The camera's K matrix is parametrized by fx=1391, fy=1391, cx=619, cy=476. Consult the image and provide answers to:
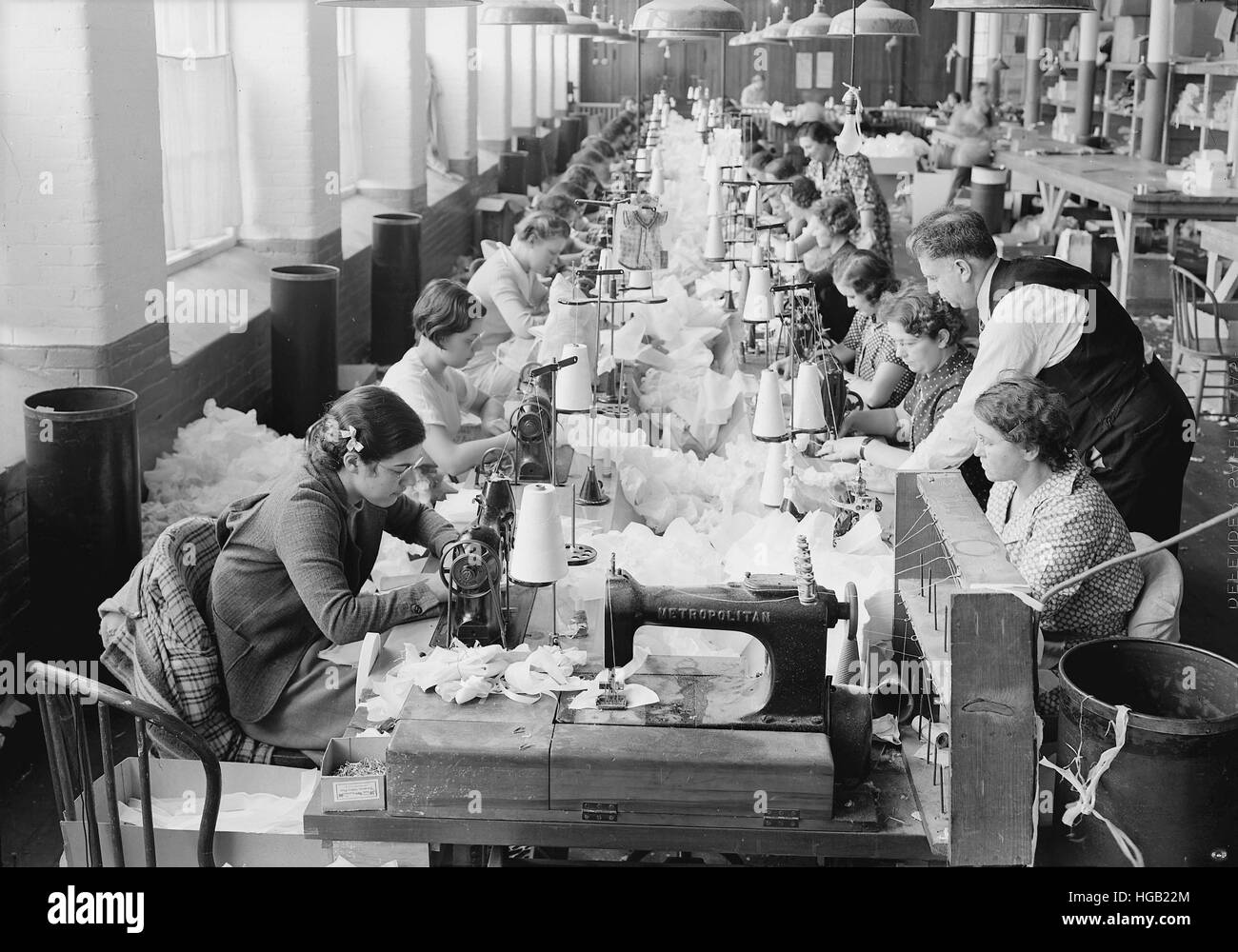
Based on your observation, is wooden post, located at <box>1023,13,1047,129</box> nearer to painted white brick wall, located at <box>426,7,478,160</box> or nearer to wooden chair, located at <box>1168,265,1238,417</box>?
painted white brick wall, located at <box>426,7,478,160</box>

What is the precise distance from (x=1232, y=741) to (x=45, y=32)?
4.06 metres

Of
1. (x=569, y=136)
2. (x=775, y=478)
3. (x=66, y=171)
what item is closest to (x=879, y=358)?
(x=775, y=478)

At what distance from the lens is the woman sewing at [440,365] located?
4227mm

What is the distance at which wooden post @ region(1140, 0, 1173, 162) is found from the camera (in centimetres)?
1141

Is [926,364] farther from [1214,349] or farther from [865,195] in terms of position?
[865,195]

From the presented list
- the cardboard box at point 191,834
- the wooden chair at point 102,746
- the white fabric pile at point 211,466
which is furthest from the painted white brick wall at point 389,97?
the wooden chair at point 102,746

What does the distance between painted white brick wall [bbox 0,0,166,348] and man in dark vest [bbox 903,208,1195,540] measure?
272cm

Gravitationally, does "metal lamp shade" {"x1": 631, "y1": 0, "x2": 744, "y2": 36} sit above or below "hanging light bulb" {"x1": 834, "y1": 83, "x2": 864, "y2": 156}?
above

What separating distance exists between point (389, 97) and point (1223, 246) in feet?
18.7

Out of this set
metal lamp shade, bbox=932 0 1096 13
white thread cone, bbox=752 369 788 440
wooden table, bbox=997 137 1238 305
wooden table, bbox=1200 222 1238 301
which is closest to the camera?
metal lamp shade, bbox=932 0 1096 13

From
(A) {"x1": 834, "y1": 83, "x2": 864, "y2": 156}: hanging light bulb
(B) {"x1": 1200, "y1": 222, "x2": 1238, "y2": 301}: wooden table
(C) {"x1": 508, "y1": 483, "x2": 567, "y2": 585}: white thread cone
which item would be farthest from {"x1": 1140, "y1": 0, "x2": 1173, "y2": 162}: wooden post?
(C) {"x1": 508, "y1": 483, "x2": 567, "y2": 585}: white thread cone
